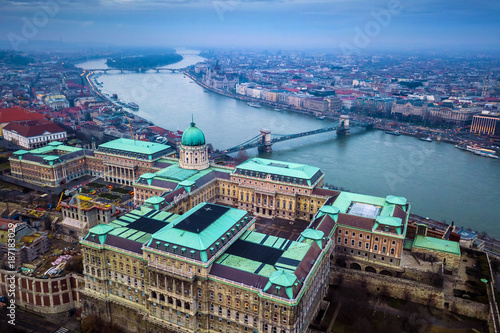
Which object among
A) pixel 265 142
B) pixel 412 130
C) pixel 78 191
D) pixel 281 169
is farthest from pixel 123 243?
pixel 412 130

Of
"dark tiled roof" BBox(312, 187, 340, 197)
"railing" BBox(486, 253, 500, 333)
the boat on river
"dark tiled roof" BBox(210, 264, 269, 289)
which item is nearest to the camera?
"dark tiled roof" BBox(210, 264, 269, 289)

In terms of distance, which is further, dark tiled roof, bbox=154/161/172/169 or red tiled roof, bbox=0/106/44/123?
red tiled roof, bbox=0/106/44/123

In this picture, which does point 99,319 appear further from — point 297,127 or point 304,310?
point 297,127

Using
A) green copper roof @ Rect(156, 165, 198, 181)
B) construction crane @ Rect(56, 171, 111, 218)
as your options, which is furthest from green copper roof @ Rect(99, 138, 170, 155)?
green copper roof @ Rect(156, 165, 198, 181)

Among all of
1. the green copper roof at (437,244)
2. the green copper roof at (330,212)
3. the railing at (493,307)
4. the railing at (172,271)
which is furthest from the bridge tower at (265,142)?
the railing at (172,271)

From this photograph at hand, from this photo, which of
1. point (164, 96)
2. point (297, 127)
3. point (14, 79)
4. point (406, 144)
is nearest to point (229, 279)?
point (406, 144)

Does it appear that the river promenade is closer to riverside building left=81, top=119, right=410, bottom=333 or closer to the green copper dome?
riverside building left=81, top=119, right=410, bottom=333

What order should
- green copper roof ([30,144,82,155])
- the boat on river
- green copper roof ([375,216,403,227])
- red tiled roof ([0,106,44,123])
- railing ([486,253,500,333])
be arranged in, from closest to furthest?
railing ([486,253,500,333]) < green copper roof ([375,216,403,227]) < green copper roof ([30,144,82,155]) < red tiled roof ([0,106,44,123]) < the boat on river

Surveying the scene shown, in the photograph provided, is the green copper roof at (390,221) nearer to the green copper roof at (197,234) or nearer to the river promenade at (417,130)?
the green copper roof at (197,234)
